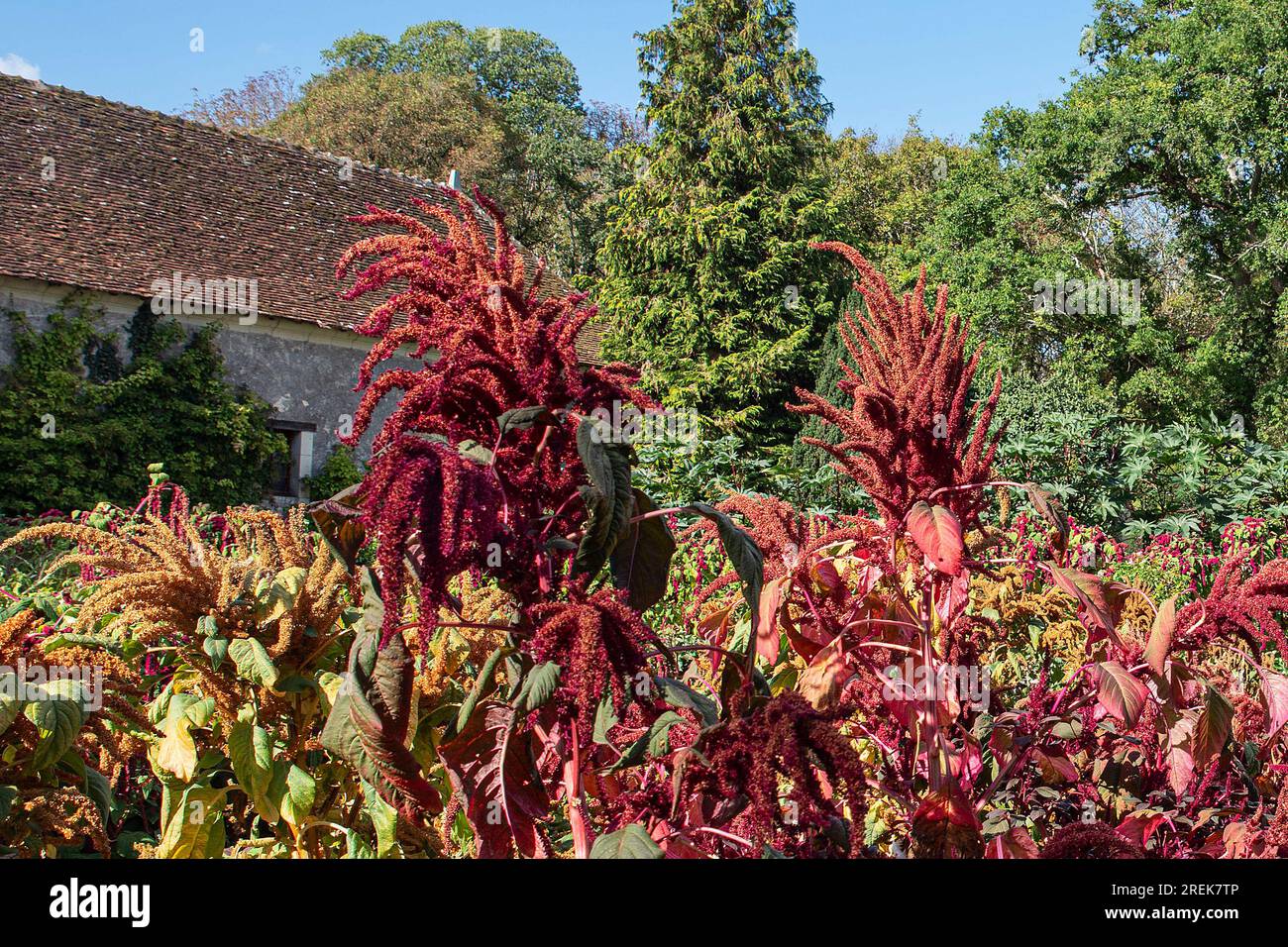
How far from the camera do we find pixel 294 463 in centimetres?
1722

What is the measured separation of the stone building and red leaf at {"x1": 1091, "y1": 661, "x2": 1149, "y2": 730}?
15.2 m

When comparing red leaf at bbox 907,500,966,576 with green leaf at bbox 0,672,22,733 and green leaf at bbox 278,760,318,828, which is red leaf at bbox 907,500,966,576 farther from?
green leaf at bbox 0,672,22,733

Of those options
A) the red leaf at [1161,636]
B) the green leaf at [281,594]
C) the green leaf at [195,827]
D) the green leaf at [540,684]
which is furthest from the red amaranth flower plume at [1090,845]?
the green leaf at [195,827]

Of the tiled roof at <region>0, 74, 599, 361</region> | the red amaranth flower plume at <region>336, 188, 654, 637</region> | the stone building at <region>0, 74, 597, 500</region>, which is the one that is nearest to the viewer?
the red amaranth flower plume at <region>336, 188, 654, 637</region>

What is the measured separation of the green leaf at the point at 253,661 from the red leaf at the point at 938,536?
53.1 inches

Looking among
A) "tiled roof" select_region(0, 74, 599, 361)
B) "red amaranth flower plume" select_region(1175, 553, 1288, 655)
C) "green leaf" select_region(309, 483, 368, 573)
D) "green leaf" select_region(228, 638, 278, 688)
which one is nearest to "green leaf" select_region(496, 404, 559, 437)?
"green leaf" select_region(309, 483, 368, 573)

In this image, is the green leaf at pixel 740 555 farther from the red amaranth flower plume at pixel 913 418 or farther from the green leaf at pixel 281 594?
the green leaf at pixel 281 594

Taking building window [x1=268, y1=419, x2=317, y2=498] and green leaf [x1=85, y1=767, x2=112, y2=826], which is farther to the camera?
building window [x1=268, y1=419, x2=317, y2=498]

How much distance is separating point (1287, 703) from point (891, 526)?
92cm

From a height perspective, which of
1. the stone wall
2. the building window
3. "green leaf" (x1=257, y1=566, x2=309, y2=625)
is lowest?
"green leaf" (x1=257, y1=566, x2=309, y2=625)

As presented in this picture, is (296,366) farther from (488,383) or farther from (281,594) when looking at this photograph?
(488,383)

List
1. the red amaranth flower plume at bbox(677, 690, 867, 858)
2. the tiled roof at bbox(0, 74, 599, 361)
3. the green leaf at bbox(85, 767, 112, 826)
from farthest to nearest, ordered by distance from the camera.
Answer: the tiled roof at bbox(0, 74, 599, 361), the green leaf at bbox(85, 767, 112, 826), the red amaranth flower plume at bbox(677, 690, 867, 858)

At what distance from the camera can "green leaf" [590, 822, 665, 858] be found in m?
1.53

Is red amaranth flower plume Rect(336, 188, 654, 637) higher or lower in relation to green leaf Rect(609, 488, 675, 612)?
higher
